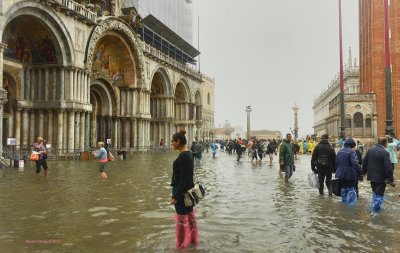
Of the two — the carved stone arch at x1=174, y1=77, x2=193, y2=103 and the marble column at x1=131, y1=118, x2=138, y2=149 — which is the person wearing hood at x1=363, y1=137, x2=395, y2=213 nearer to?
the marble column at x1=131, y1=118, x2=138, y2=149

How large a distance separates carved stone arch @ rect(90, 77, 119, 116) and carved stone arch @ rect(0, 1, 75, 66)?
6.16 metres

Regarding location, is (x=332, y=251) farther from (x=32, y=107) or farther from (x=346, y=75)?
(x=346, y=75)

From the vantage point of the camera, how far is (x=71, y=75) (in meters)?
25.7

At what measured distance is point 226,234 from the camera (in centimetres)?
636

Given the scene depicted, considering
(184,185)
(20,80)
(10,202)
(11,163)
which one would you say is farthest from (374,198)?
(20,80)

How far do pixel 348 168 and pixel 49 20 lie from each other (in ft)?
68.5

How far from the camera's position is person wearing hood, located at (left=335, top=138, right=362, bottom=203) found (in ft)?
28.5

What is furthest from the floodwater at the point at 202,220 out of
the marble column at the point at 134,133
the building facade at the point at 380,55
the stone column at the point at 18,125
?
the building facade at the point at 380,55

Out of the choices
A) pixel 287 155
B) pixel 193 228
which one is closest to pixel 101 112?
pixel 287 155

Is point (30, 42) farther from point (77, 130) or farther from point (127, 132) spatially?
point (127, 132)

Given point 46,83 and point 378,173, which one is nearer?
point 378,173

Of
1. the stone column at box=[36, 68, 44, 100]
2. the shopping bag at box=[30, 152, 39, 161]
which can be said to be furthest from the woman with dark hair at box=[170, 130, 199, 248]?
the stone column at box=[36, 68, 44, 100]

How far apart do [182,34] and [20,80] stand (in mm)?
35367

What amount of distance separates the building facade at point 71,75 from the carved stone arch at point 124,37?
0.07 metres
